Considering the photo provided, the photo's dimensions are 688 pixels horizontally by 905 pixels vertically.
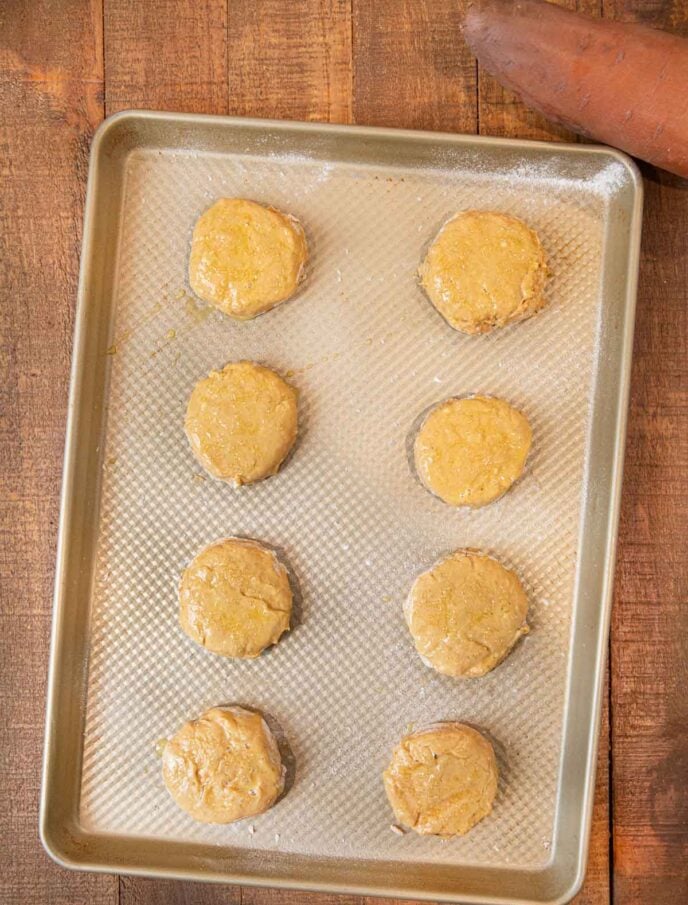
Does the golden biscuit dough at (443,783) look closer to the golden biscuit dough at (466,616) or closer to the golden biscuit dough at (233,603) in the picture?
the golden biscuit dough at (466,616)

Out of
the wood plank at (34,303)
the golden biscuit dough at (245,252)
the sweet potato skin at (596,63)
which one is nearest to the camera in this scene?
the sweet potato skin at (596,63)

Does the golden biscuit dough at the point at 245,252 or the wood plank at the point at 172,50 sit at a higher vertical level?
the wood plank at the point at 172,50

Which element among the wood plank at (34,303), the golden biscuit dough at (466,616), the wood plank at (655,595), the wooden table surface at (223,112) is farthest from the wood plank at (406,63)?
the golden biscuit dough at (466,616)

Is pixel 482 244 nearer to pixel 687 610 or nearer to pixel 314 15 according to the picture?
pixel 314 15

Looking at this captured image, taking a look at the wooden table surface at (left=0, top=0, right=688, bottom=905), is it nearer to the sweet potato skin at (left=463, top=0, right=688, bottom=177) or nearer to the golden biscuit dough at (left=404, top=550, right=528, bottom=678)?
the sweet potato skin at (left=463, top=0, right=688, bottom=177)

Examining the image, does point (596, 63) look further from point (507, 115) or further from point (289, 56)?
point (289, 56)

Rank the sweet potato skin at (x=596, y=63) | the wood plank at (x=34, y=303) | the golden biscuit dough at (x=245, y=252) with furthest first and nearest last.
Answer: the wood plank at (x=34, y=303)
the golden biscuit dough at (x=245, y=252)
the sweet potato skin at (x=596, y=63)

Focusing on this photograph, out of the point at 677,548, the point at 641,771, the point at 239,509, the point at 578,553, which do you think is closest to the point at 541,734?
the point at 641,771
